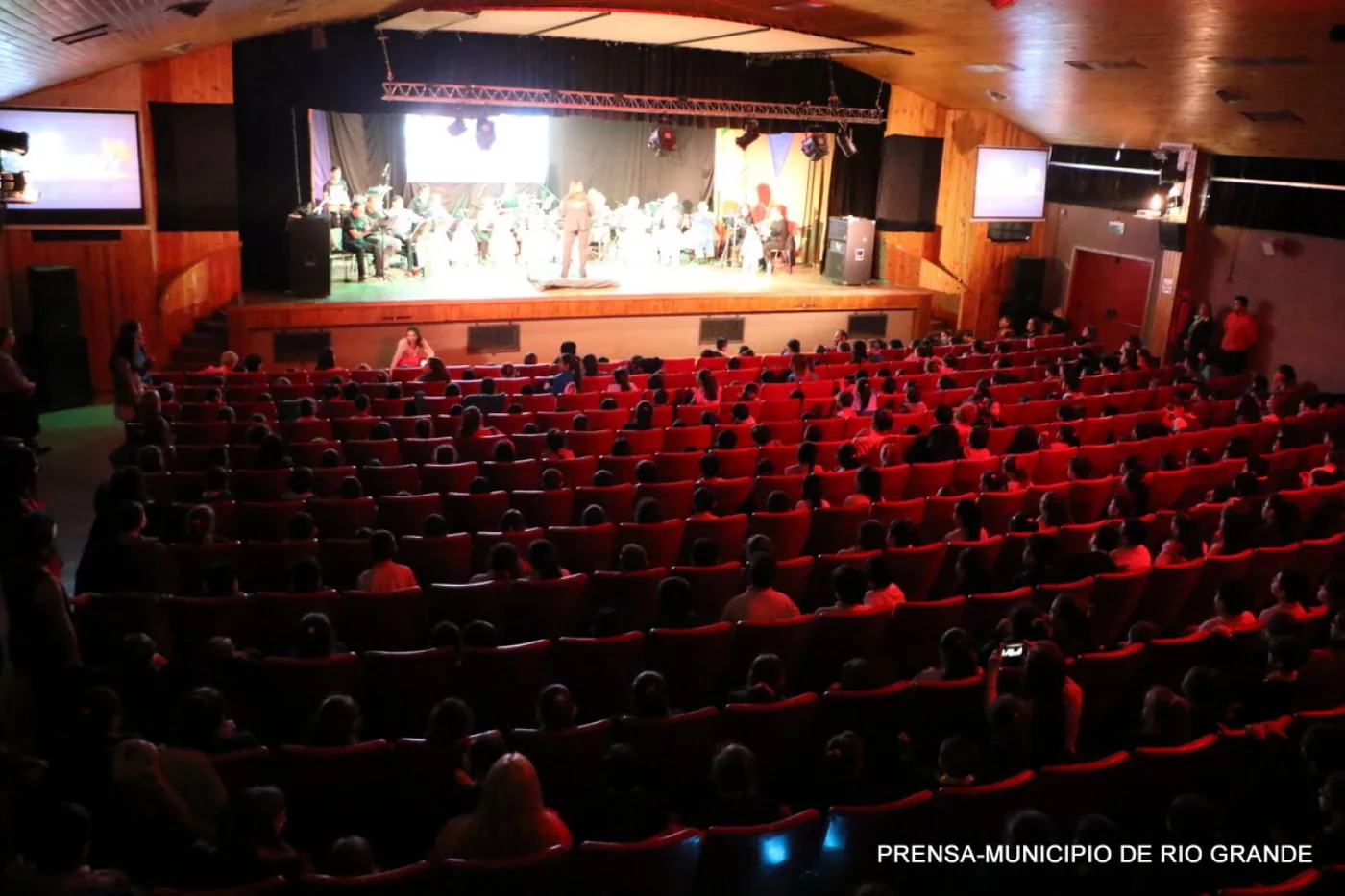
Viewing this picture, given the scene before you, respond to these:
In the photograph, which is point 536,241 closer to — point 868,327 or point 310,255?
point 310,255

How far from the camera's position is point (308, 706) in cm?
444

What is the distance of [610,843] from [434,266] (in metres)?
13.7

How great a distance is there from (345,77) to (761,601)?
1131 cm

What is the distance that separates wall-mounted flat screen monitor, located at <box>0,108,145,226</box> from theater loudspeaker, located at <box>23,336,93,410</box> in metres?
1.50

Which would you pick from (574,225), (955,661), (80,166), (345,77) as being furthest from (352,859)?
(345,77)

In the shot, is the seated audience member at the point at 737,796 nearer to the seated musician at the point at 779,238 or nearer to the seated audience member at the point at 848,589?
the seated audience member at the point at 848,589

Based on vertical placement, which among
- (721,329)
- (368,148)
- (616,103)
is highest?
(616,103)

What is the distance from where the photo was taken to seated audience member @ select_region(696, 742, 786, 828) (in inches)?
136

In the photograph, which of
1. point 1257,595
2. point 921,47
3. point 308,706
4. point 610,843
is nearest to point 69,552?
point 308,706

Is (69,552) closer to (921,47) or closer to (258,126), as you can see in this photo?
(258,126)

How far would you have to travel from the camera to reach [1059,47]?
11.1 m

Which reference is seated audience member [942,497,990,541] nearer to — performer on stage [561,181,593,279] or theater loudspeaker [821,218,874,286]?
performer on stage [561,181,593,279]

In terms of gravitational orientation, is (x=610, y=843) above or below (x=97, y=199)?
below

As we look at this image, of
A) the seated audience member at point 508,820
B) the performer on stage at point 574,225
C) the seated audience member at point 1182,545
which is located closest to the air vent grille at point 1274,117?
the seated audience member at point 1182,545
